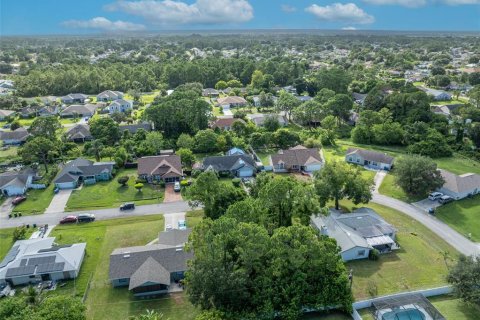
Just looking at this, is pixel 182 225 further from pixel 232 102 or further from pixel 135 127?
pixel 232 102

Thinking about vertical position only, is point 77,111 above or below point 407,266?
above

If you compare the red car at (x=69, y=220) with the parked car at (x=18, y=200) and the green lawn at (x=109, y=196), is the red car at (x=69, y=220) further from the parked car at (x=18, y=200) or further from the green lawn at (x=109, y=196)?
the parked car at (x=18, y=200)

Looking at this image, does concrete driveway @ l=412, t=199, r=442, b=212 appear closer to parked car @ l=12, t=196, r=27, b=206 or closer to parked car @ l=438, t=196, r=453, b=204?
parked car @ l=438, t=196, r=453, b=204

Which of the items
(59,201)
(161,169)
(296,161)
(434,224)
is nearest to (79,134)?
(59,201)

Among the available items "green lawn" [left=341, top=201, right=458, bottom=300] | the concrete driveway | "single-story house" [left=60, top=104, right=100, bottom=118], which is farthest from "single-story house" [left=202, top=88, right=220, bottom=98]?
"green lawn" [left=341, top=201, right=458, bottom=300]

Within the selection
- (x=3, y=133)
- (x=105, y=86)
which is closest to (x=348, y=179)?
(x=3, y=133)
